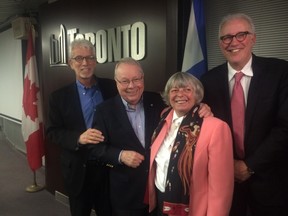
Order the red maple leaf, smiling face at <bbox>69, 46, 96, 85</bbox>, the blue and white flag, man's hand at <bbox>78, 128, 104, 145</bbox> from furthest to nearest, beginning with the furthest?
the red maple leaf < the blue and white flag < smiling face at <bbox>69, 46, 96, 85</bbox> < man's hand at <bbox>78, 128, 104, 145</bbox>

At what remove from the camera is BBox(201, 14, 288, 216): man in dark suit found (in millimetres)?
1460

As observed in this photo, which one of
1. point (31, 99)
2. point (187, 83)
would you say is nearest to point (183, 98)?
point (187, 83)

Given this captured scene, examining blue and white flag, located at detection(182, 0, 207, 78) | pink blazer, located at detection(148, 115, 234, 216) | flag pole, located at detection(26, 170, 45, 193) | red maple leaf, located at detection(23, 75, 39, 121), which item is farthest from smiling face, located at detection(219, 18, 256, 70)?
flag pole, located at detection(26, 170, 45, 193)

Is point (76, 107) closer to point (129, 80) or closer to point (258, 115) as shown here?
point (129, 80)

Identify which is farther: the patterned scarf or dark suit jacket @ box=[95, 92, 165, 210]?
dark suit jacket @ box=[95, 92, 165, 210]

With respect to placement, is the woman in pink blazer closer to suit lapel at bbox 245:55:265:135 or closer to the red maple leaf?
suit lapel at bbox 245:55:265:135

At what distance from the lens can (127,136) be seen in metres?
1.71

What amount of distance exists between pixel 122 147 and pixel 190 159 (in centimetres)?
47

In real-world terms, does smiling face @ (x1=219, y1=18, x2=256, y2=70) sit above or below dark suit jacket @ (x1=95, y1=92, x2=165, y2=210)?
above

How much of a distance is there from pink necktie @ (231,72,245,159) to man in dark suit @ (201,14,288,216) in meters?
0.02

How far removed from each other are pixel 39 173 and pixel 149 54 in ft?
10.2

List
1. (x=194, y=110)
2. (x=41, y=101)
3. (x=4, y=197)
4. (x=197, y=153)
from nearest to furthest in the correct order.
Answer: (x=197, y=153), (x=194, y=110), (x=4, y=197), (x=41, y=101)

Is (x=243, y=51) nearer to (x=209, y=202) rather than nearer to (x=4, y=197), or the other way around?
(x=209, y=202)

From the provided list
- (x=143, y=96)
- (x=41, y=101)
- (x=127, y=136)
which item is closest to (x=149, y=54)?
(x=143, y=96)
